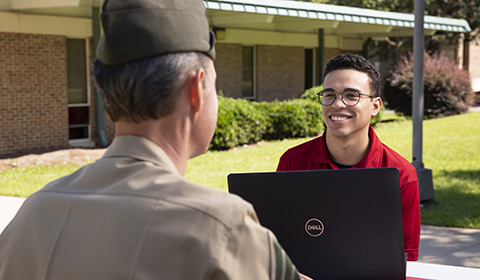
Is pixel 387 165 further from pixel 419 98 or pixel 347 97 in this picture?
pixel 419 98

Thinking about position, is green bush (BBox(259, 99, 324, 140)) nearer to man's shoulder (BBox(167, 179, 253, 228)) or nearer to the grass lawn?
the grass lawn

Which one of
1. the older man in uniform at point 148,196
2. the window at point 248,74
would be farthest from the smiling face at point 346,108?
the window at point 248,74

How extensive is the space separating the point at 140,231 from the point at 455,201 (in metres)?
8.60

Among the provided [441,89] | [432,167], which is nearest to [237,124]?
[432,167]

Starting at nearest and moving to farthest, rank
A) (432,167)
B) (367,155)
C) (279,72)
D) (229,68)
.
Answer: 1. (367,155)
2. (432,167)
3. (229,68)
4. (279,72)

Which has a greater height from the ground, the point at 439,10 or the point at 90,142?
the point at 439,10

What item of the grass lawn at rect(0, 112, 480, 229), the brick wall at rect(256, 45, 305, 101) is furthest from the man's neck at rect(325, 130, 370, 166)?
the brick wall at rect(256, 45, 305, 101)

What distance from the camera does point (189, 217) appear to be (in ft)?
4.16

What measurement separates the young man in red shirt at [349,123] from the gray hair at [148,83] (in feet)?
6.37

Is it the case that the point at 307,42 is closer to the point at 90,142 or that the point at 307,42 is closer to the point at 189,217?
the point at 90,142

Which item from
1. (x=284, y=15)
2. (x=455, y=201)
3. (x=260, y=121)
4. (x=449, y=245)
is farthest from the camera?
(x=284, y=15)

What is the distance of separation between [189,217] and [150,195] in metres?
0.10

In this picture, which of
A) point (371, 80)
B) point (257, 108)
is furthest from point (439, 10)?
point (371, 80)

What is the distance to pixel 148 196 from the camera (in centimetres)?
130
